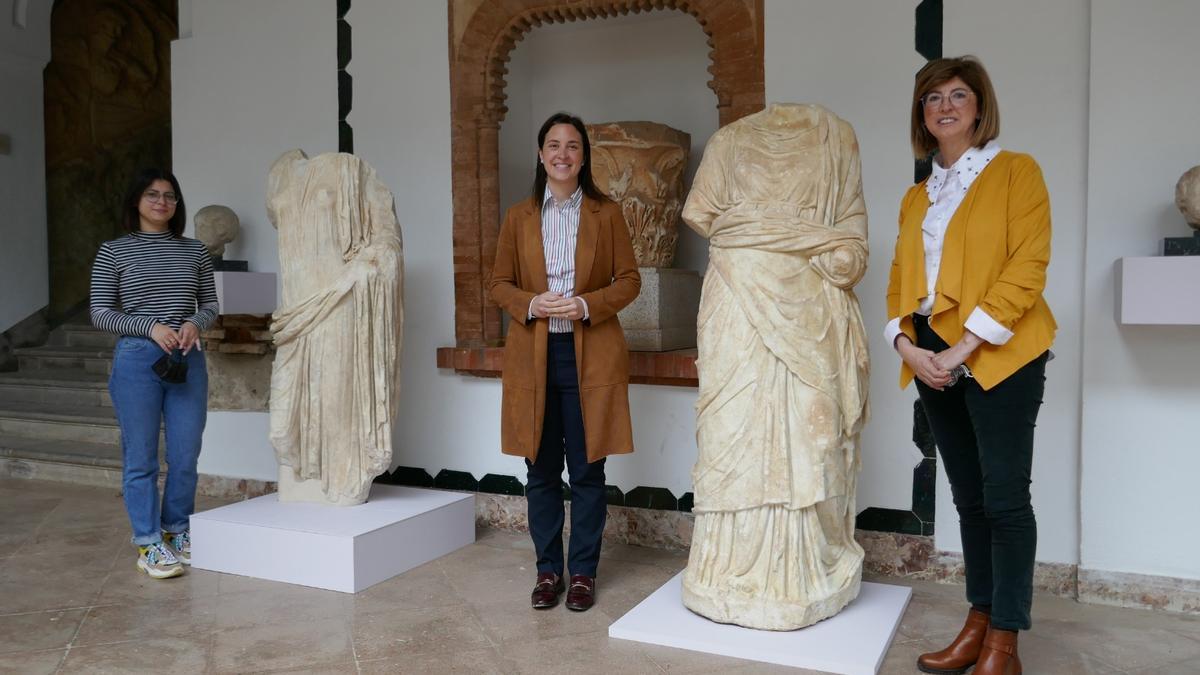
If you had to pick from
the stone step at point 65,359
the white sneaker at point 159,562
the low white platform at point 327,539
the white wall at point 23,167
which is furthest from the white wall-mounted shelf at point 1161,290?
the white wall at point 23,167

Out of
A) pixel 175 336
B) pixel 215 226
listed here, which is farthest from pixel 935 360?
pixel 215 226

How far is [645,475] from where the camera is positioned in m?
4.52

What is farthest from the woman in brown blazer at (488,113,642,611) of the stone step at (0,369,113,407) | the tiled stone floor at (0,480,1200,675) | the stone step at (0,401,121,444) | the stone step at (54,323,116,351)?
the stone step at (54,323,116,351)

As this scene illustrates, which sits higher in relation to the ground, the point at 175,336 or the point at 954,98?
the point at 954,98

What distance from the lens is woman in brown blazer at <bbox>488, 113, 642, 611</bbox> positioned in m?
3.39

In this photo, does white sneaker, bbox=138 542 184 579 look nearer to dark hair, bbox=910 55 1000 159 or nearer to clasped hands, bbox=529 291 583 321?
clasped hands, bbox=529 291 583 321

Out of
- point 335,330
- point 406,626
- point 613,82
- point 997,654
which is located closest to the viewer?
point 997,654

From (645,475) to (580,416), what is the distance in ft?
3.75

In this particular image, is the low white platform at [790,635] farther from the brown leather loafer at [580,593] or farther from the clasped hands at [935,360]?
the clasped hands at [935,360]

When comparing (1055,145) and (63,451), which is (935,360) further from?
(63,451)

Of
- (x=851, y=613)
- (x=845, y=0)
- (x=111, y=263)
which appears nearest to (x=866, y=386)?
(x=851, y=613)

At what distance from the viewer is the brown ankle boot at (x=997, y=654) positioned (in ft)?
8.66

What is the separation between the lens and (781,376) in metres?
3.12

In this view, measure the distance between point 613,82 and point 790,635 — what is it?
3.50 m
